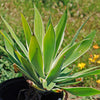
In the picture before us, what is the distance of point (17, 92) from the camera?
2184 millimetres

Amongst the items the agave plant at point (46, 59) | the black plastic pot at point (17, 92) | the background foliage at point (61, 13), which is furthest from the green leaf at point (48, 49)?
the background foliage at point (61, 13)

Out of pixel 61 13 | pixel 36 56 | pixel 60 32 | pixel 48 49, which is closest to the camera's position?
pixel 36 56

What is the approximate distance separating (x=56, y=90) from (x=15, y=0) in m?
2.90

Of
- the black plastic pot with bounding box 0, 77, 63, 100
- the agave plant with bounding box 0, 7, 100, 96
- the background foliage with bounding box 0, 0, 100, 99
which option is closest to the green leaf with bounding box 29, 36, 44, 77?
the agave plant with bounding box 0, 7, 100, 96

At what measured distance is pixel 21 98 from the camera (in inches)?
82.4

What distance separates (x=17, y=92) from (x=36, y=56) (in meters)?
0.62

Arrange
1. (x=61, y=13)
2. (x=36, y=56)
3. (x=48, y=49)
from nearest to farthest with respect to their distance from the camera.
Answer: (x=36, y=56), (x=48, y=49), (x=61, y=13)

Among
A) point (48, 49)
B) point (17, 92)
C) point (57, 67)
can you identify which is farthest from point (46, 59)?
point (17, 92)

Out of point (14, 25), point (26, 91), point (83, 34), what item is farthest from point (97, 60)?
point (26, 91)

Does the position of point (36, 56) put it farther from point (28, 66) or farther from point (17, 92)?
point (17, 92)

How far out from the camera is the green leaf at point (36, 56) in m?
1.63

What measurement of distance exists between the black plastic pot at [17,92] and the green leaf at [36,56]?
0.77 feet

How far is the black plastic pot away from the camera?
6.65 ft

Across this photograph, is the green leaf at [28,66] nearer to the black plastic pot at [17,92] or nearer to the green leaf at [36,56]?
the green leaf at [36,56]
